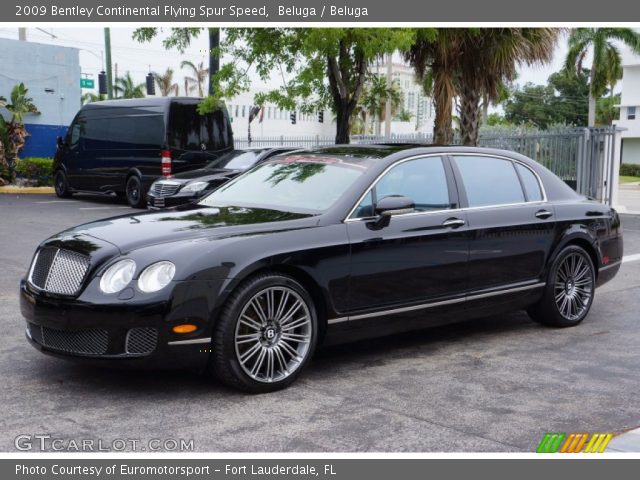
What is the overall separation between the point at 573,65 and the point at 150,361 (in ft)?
151

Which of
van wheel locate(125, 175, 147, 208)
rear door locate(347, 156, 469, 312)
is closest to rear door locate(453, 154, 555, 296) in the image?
rear door locate(347, 156, 469, 312)

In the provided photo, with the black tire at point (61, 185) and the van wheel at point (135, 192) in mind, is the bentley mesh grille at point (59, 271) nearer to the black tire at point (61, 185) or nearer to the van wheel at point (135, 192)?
the van wheel at point (135, 192)

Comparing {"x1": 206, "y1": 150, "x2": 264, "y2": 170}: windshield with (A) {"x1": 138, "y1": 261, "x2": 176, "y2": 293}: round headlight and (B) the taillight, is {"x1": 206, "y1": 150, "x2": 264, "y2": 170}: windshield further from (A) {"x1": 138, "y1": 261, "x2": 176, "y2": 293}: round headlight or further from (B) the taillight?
(A) {"x1": 138, "y1": 261, "x2": 176, "y2": 293}: round headlight

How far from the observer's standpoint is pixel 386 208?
19.3ft

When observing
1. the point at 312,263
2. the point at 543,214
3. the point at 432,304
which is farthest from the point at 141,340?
the point at 543,214

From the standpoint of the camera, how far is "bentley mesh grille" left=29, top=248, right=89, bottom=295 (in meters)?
5.16

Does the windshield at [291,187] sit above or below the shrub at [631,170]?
above

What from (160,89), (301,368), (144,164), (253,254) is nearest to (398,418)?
(301,368)

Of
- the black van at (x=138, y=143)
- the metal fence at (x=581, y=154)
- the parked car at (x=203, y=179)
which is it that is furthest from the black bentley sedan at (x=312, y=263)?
the metal fence at (x=581, y=154)

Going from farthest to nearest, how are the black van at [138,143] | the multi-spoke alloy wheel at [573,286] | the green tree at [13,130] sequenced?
the green tree at [13,130] < the black van at [138,143] < the multi-spoke alloy wheel at [573,286]

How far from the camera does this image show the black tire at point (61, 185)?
21391 mm

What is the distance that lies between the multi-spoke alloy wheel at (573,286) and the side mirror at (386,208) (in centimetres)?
199

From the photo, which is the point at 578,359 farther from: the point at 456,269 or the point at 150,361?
the point at 150,361

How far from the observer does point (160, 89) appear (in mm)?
75688
